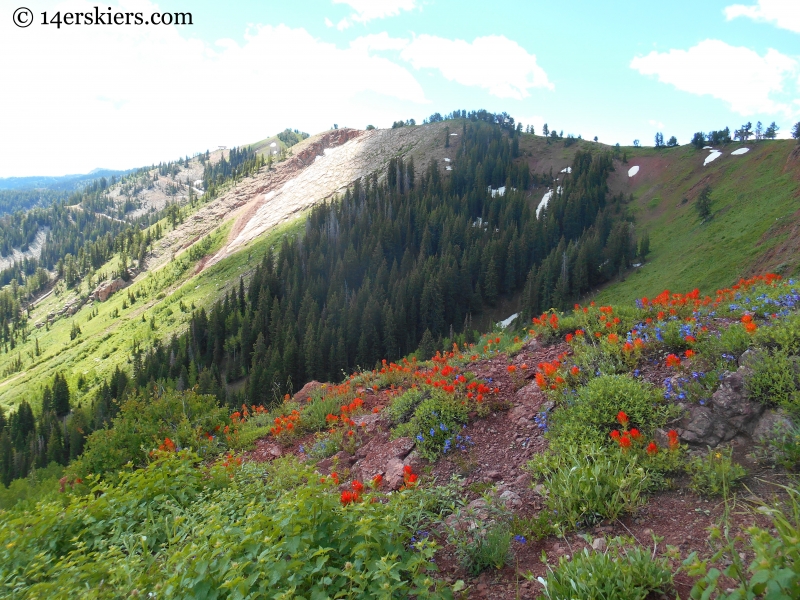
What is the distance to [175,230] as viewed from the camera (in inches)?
6452

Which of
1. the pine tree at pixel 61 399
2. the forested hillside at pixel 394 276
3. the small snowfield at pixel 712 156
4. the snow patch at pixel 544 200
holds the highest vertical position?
the small snowfield at pixel 712 156

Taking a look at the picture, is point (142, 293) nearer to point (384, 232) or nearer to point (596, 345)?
point (384, 232)

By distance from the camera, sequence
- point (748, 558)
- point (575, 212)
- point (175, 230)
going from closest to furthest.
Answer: point (748, 558)
point (575, 212)
point (175, 230)

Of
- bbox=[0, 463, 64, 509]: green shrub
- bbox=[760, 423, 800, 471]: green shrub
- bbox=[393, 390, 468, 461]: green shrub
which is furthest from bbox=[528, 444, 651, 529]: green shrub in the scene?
bbox=[0, 463, 64, 509]: green shrub

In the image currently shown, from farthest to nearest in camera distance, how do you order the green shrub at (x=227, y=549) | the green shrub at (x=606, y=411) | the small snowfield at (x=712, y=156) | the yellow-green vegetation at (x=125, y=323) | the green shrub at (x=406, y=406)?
the yellow-green vegetation at (x=125, y=323) < the small snowfield at (x=712, y=156) < the green shrub at (x=406, y=406) < the green shrub at (x=606, y=411) < the green shrub at (x=227, y=549)

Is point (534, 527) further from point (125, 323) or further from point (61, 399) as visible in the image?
point (125, 323)

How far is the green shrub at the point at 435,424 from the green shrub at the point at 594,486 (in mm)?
2162

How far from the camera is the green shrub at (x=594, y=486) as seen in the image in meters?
4.46

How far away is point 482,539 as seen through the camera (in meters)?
4.48

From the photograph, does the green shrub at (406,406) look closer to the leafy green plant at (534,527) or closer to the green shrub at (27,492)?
the leafy green plant at (534,527)

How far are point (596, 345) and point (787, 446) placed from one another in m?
3.49

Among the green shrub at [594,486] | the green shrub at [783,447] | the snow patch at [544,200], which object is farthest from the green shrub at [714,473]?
the snow patch at [544,200]

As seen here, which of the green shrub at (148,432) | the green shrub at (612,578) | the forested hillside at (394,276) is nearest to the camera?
the green shrub at (612,578)

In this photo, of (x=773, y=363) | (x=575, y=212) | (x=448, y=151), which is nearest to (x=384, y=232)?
(x=575, y=212)
